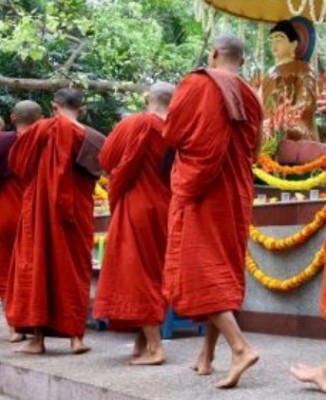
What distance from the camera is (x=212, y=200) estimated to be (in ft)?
16.8

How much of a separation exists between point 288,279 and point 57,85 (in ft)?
19.8

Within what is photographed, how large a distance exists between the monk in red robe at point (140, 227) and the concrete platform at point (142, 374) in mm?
324

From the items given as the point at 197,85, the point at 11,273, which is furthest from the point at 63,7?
the point at 197,85

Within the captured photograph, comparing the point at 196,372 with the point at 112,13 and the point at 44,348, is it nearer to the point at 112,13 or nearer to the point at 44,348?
the point at 44,348

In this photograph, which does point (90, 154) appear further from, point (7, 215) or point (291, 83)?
point (291, 83)

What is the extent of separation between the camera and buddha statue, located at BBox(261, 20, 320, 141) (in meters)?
10.4

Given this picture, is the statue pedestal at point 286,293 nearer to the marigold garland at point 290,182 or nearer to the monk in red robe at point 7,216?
the marigold garland at point 290,182

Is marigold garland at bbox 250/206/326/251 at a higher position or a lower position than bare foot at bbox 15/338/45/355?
higher

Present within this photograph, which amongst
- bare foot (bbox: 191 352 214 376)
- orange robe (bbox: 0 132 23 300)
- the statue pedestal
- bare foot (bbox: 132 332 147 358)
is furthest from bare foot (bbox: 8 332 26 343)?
bare foot (bbox: 191 352 214 376)

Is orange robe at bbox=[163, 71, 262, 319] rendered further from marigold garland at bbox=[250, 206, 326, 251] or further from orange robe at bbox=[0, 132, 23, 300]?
orange robe at bbox=[0, 132, 23, 300]

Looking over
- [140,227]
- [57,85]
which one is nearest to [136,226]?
[140,227]

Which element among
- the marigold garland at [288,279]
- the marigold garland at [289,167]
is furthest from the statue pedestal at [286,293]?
the marigold garland at [289,167]

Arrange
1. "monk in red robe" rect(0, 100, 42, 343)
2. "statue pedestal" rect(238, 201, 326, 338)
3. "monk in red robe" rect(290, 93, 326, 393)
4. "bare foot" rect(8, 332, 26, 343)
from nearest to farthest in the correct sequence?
1. "monk in red robe" rect(290, 93, 326, 393)
2. "statue pedestal" rect(238, 201, 326, 338)
3. "bare foot" rect(8, 332, 26, 343)
4. "monk in red robe" rect(0, 100, 42, 343)

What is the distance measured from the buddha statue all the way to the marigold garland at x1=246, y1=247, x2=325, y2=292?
2803mm
